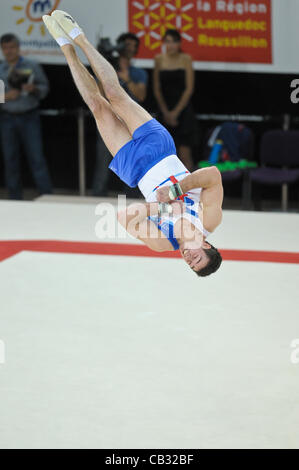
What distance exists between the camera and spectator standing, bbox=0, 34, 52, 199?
8273 mm

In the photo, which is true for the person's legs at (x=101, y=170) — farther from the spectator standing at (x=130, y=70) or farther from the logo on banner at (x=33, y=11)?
the logo on banner at (x=33, y=11)

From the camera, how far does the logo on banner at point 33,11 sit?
28.8 ft

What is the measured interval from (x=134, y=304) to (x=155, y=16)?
4170mm

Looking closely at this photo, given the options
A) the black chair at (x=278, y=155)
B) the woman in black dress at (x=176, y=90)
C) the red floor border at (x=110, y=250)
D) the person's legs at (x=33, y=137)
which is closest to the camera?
the red floor border at (x=110, y=250)

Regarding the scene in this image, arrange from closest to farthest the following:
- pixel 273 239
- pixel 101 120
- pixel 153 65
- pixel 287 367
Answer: pixel 287 367, pixel 101 120, pixel 273 239, pixel 153 65

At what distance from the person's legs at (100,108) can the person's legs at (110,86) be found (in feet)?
0.20

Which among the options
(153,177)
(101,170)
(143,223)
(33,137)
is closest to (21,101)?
(33,137)

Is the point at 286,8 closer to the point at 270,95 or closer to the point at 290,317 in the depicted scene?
the point at 270,95

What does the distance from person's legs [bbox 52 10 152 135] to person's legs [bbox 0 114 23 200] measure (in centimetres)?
360

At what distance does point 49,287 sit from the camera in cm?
577

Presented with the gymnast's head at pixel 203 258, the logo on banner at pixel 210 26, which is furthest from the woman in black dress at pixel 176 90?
the gymnast's head at pixel 203 258

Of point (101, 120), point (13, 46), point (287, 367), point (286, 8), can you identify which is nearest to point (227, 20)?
point (286, 8)

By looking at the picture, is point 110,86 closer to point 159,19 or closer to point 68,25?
point 68,25

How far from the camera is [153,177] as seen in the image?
468cm
